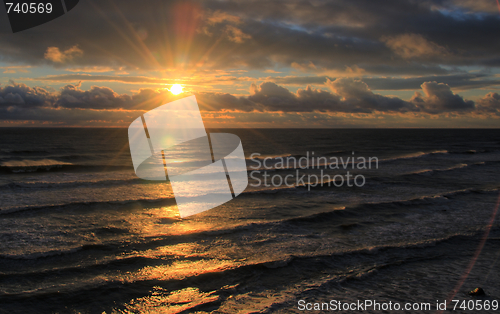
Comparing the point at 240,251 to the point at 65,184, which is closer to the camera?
the point at 240,251

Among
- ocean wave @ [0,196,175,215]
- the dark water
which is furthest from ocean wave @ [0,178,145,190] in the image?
ocean wave @ [0,196,175,215]

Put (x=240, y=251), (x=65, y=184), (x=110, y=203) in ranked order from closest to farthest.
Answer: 1. (x=240, y=251)
2. (x=110, y=203)
3. (x=65, y=184)

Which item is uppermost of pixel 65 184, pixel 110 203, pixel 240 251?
pixel 65 184

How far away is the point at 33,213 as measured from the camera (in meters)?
12.6

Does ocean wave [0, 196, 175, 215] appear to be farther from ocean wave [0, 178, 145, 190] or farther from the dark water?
ocean wave [0, 178, 145, 190]

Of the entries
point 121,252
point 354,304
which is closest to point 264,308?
point 354,304

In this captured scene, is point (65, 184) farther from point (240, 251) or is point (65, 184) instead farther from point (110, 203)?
point (240, 251)

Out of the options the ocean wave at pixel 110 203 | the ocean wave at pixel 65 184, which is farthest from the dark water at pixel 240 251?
the ocean wave at pixel 65 184

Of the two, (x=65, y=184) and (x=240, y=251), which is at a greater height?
(x=65, y=184)

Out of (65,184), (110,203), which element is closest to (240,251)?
(110,203)

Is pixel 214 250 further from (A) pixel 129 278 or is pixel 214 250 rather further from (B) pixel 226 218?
(B) pixel 226 218

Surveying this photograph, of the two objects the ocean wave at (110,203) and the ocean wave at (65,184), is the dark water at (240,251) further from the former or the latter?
the ocean wave at (65,184)

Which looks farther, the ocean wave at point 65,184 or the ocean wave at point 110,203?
the ocean wave at point 65,184

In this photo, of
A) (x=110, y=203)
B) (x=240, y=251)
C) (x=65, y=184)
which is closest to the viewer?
(x=240, y=251)
